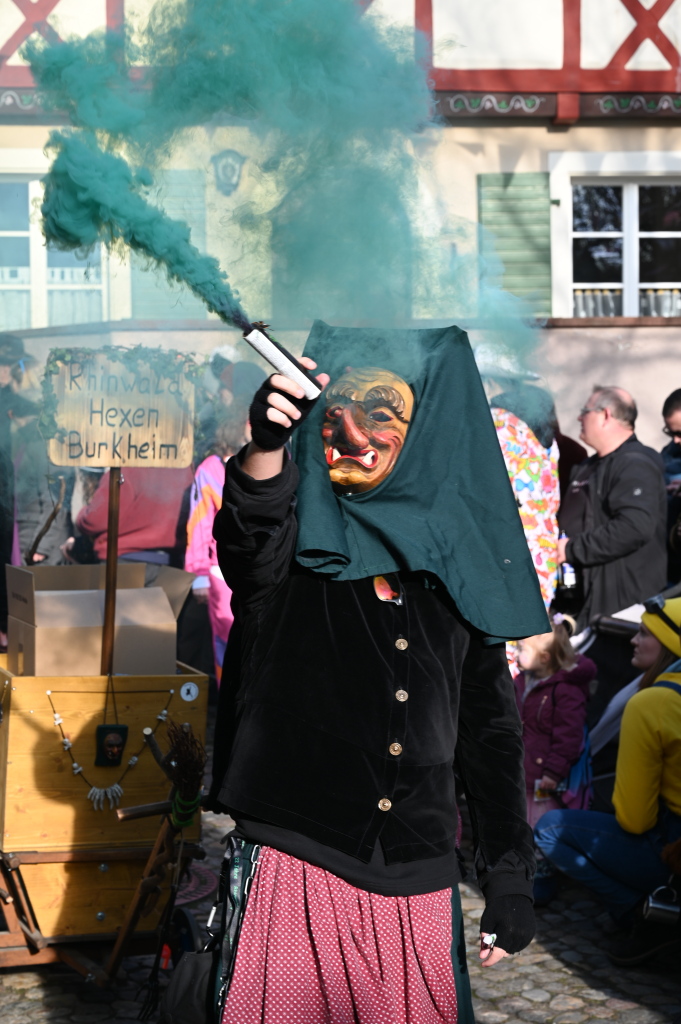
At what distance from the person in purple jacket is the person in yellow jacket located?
390 mm

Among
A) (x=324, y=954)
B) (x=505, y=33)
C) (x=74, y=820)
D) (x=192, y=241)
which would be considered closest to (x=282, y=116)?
(x=192, y=241)

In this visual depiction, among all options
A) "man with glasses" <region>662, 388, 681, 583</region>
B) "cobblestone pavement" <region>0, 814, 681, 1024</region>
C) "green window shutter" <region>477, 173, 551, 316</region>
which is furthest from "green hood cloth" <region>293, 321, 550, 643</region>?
"green window shutter" <region>477, 173, 551, 316</region>

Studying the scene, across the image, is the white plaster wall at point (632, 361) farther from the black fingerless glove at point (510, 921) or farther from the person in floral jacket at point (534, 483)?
the black fingerless glove at point (510, 921)

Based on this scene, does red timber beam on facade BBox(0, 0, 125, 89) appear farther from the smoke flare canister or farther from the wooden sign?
the smoke flare canister

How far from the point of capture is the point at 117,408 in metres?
3.48

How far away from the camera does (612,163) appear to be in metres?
11.3

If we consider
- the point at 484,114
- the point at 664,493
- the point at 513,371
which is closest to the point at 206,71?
the point at 513,371

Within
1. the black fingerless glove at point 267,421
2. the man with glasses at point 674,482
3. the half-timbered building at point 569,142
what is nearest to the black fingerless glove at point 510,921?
the black fingerless glove at point 267,421

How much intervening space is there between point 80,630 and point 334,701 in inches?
70.2

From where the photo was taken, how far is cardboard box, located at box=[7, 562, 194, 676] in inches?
143

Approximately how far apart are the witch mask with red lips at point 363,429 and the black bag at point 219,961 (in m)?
0.70

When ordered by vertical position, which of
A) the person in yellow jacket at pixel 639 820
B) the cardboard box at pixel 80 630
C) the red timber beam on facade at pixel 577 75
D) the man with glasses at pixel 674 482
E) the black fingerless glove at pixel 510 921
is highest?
the red timber beam on facade at pixel 577 75

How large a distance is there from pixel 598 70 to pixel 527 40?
0.77 m

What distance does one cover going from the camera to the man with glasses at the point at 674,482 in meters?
5.96
